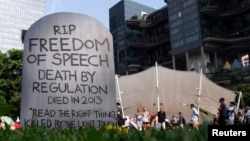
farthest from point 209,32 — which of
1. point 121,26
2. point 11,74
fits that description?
point 11,74

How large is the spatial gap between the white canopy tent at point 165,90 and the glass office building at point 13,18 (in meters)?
66.1

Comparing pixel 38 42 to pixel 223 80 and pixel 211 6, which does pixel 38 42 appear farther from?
pixel 211 6

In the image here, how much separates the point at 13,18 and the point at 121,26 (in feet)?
105

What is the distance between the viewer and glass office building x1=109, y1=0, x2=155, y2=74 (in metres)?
56.8

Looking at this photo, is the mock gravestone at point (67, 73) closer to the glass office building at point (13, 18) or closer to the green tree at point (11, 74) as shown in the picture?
the green tree at point (11, 74)

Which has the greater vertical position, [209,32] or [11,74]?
[209,32]

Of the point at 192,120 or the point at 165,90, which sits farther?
the point at 165,90

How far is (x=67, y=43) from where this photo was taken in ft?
22.0

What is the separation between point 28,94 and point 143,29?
51950 millimetres

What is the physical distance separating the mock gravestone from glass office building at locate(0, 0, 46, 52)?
7723 cm

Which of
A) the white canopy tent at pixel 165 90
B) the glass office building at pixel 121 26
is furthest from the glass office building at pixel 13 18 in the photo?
the white canopy tent at pixel 165 90

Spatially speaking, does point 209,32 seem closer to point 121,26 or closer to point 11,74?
point 121,26

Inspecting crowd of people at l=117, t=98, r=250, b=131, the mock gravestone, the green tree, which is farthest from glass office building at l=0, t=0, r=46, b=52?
the mock gravestone

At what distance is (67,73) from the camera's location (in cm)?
659
